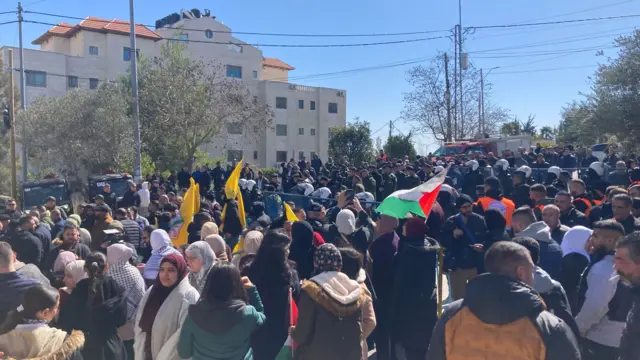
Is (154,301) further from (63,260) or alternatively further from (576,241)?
(576,241)

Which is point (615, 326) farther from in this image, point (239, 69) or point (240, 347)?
point (239, 69)

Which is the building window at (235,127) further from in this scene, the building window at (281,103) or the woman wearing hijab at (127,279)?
the woman wearing hijab at (127,279)

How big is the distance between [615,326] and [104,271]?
4104 millimetres

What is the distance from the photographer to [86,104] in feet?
91.9

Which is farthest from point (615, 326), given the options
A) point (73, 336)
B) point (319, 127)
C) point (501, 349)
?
point (319, 127)

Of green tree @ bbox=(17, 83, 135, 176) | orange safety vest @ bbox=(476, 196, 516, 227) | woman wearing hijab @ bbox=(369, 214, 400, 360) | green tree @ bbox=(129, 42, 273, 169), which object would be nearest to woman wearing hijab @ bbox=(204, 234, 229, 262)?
woman wearing hijab @ bbox=(369, 214, 400, 360)

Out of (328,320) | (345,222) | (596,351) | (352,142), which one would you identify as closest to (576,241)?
(596,351)

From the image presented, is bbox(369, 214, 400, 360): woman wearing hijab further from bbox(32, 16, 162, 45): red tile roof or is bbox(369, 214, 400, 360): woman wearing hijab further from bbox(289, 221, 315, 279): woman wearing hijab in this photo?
bbox(32, 16, 162, 45): red tile roof

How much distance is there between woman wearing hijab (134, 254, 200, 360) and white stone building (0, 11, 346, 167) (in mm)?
38731

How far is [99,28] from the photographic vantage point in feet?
157

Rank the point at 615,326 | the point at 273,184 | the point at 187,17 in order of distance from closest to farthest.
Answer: the point at 615,326 → the point at 273,184 → the point at 187,17

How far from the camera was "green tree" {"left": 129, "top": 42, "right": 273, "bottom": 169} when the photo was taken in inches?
1172

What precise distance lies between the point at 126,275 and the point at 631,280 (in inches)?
164

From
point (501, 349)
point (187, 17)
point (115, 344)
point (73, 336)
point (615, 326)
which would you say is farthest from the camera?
point (187, 17)
